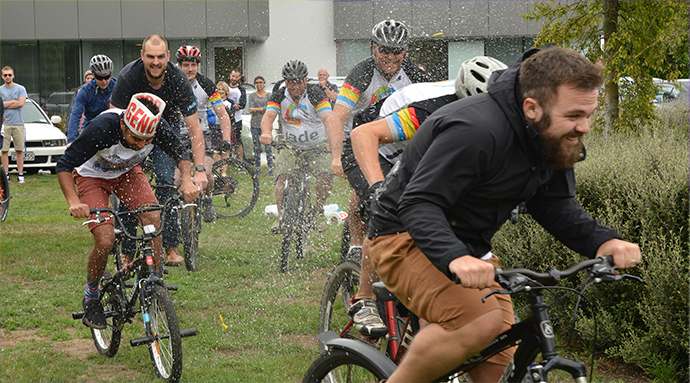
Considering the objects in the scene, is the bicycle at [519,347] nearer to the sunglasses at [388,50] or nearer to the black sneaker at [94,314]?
the black sneaker at [94,314]

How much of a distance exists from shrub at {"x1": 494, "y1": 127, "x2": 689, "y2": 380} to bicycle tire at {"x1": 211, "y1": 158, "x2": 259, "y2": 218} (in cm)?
702

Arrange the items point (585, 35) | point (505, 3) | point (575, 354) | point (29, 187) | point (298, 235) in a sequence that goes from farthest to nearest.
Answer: point (505, 3), point (29, 187), point (585, 35), point (298, 235), point (575, 354)

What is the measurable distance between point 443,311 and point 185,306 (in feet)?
15.4

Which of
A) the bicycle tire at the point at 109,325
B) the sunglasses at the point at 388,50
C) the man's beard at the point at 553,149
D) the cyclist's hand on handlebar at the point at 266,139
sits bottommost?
the bicycle tire at the point at 109,325

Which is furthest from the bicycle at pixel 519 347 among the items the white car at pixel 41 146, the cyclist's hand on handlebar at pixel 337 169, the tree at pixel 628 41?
the white car at pixel 41 146

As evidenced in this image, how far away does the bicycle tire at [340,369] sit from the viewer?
3.22 m

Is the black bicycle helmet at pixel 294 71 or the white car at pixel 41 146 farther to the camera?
the white car at pixel 41 146

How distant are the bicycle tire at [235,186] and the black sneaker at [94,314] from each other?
6.25 meters

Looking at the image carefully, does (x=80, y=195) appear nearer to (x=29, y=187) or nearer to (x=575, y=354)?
(x=575, y=354)

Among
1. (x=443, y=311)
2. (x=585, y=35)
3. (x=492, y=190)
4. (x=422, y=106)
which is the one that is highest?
(x=585, y=35)

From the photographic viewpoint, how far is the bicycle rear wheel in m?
4.65

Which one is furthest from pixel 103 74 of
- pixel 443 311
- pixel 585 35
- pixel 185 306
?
pixel 443 311

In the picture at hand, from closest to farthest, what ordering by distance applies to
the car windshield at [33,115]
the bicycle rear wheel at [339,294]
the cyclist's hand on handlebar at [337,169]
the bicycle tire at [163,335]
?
the bicycle rear wheel at [339,294] → the bicycle tire at [163,335] → the cyclist's hand on handlebar at [337,169] → the car windshield at [33,115]

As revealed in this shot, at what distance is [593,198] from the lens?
18.1 feet
